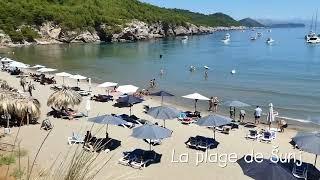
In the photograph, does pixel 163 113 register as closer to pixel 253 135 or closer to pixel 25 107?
pixel 253 135

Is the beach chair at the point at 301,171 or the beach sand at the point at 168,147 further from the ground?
the beach chair at the point at 301,171

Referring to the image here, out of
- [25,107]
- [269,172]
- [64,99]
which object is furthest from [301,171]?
[64,99]

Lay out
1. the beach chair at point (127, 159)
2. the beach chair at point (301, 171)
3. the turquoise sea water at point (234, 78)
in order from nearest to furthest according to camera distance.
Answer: the beach chair at point (301, 171) → the beach chair at point (127, 159) → the turquoise sea water at point (234, 78)

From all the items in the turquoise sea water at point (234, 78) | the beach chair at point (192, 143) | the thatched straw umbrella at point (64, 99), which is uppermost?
the thatched straw umbrella at point (64, 99)

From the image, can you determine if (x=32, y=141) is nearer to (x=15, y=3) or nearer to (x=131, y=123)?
(x=131, y=123)

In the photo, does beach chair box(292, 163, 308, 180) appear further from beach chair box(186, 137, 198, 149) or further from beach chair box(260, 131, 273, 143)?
beach chair box(260, 131, 273, 143)

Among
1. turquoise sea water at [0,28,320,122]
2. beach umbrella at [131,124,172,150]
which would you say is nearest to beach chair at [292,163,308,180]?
beach umbrella at [131,124,172,150]

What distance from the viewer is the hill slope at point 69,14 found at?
107 metres

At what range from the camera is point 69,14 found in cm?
12588

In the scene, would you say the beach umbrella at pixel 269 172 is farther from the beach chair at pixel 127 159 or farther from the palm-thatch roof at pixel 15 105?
the palm-thatch roof at pixel 15 105

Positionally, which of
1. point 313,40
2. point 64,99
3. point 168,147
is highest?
point 64,99

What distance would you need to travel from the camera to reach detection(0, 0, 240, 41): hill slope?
10656cm

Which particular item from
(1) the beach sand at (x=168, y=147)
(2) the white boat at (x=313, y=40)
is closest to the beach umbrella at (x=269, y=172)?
(1) the beach sand at (x=168, y=147)

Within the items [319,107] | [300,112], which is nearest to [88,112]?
[300,112]
